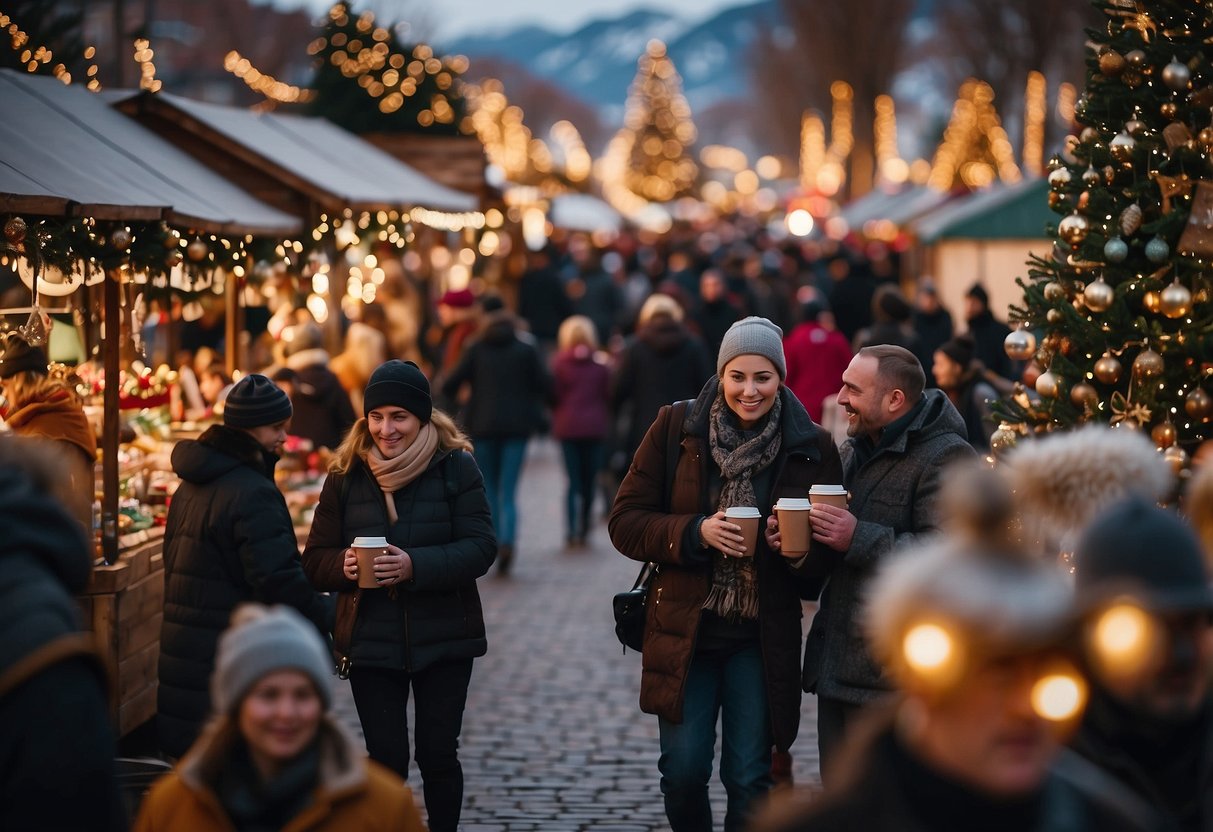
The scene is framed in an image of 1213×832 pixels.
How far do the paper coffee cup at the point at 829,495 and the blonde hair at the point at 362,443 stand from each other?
140 cm

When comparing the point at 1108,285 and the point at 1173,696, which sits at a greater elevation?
the point at 1108,285

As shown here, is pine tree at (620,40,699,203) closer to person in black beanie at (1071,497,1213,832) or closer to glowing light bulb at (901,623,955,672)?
person in black beanie at (1071,497,1213,832)

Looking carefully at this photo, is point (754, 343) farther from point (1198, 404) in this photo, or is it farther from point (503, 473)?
point (503, 473)

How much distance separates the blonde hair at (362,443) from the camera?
20.2 ft

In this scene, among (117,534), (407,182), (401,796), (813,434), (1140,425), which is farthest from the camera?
(407,182)

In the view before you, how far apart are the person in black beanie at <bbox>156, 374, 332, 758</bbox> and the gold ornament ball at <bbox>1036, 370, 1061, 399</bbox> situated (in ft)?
9.82

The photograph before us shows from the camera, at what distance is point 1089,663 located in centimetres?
268

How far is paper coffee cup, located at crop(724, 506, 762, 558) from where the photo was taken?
18.1 ft

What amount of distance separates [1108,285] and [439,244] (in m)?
16.6

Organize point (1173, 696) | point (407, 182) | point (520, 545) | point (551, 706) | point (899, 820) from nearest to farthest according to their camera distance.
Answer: point (899, 820)
point (1173, 696)
point (551, 706)
point (520, 545)
point (407, 182)

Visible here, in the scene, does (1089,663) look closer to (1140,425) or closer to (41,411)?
(1140,425)

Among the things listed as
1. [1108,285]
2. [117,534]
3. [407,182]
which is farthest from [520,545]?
[1108,285]

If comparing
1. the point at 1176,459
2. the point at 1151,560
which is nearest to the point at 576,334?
the point at 1176,459

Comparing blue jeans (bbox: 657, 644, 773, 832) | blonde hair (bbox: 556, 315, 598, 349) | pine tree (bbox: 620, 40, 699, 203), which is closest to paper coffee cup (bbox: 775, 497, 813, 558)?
blue jeans (bbox: 657, 644, 773, 832)
